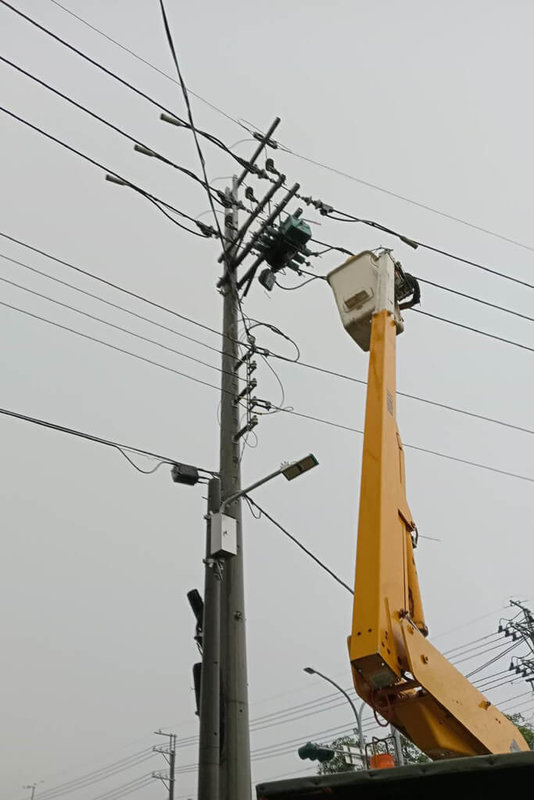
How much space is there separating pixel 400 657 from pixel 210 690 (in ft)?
8.96

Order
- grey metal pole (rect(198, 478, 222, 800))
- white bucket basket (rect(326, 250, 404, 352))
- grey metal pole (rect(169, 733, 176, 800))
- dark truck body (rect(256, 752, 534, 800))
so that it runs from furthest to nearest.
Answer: grey metal pole (rect(169, 733, 176, 800)) < white bucket basket (rect(326, 250, 404, 352)) < grey metal pole (rect(198, 478, 222, 800)) < dark truck body (rect(256, 752, 534, 800))

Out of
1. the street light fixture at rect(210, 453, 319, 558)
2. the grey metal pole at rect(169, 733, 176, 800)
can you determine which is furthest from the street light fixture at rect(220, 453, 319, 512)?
the grey metal pole at rect(169, 733, 176, 800)

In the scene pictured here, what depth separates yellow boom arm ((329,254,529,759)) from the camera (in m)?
3.36

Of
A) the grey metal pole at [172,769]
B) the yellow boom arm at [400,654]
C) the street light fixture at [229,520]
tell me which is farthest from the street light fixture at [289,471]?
the grey metal pole at [172,769]

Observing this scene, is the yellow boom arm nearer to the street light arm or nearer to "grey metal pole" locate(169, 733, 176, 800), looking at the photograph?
the street light arm

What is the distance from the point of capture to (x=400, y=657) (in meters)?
3.38

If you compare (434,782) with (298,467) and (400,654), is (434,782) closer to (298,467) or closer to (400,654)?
(400,654)

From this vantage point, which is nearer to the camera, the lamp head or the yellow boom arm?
the yellow boom arm

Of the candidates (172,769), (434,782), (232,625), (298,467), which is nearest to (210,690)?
(232,625)

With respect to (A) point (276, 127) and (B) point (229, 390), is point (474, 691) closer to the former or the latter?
(B) point (229, 390)

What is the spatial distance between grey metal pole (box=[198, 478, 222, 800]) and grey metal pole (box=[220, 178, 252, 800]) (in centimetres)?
24

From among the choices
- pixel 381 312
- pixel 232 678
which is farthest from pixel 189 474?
pixel 381 312

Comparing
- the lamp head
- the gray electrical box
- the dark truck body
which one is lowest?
the dark truck body

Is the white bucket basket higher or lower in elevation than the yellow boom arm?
higher
